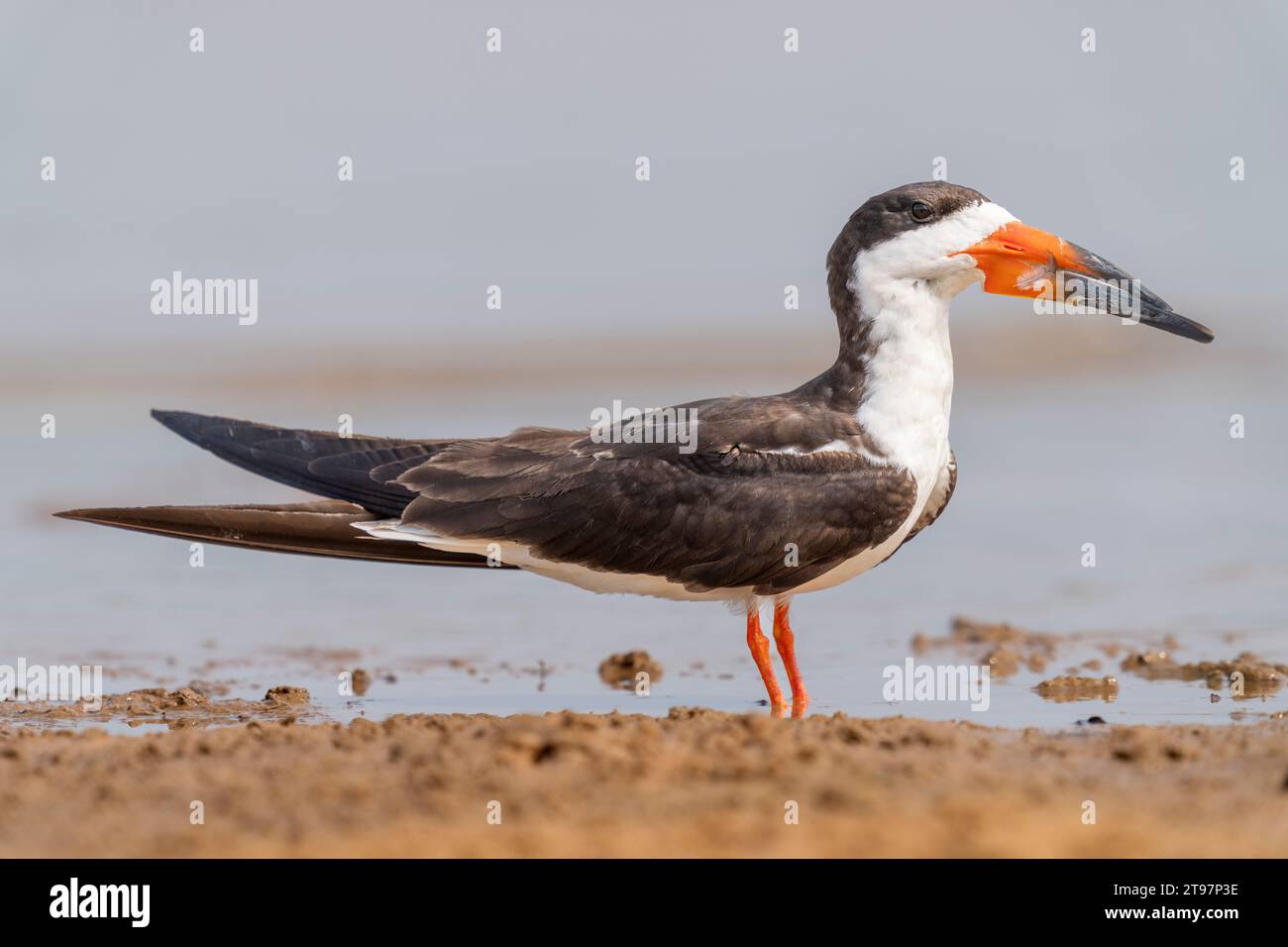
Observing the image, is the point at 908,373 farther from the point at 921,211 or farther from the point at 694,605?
the point at 694,605

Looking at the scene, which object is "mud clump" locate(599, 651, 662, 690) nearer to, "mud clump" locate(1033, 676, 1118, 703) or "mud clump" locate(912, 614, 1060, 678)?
"mud clump" locate(912, 614, 1060, 678)

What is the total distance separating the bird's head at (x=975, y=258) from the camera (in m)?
5.92

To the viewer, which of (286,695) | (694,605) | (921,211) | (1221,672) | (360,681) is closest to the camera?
(921,211)

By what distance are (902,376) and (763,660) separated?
1161 millimetres

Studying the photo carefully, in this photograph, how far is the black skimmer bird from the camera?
18.9ft

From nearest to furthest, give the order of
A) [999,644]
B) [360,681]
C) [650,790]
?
[650,790], [360,681], [999,644]

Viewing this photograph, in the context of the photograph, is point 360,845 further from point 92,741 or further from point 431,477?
point 431,477

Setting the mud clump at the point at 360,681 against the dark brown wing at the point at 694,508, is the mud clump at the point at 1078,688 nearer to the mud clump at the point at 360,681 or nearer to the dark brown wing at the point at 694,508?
the dark brown wing at the point at 694,508

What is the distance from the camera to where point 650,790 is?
13.1ft

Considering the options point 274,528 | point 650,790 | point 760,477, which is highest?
point 760,477

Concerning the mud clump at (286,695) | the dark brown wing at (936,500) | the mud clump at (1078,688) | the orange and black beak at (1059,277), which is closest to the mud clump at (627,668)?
the mud clump at (286,695)

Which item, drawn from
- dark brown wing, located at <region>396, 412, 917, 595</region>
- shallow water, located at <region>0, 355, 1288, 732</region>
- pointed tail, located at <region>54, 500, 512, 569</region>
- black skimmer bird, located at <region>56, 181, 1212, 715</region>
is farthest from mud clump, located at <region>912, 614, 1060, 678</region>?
pointed tail, located at <region>54, 500, 512, 569</region>

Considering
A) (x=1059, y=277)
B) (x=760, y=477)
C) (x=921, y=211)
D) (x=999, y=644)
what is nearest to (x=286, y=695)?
(x=760, y=477)

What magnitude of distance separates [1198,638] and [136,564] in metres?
5.71
